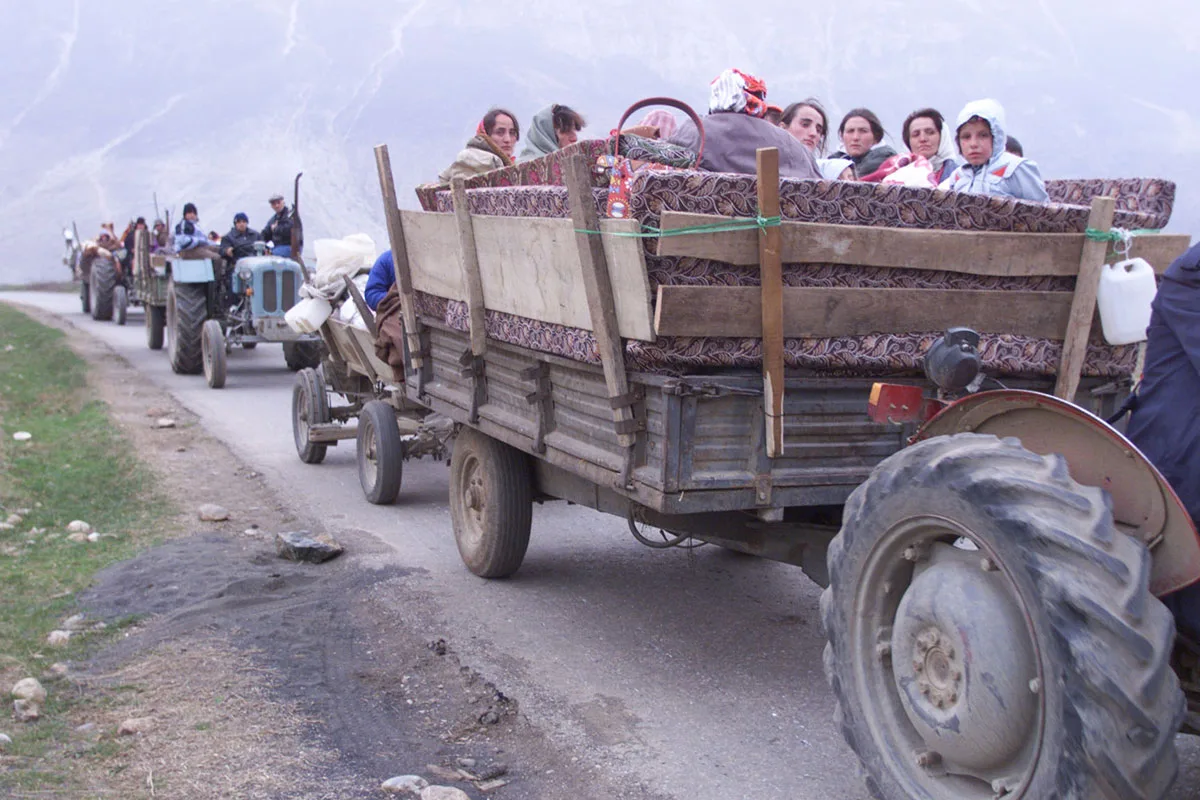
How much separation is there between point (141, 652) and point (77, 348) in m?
13.9

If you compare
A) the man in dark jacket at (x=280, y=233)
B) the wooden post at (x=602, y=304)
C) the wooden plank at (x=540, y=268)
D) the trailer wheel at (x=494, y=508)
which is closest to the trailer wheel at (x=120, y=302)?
the man in dark jacket at (x=280, y=233)

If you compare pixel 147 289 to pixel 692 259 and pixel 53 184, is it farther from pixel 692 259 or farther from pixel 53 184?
pixel 53 184

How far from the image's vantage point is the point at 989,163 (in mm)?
5320

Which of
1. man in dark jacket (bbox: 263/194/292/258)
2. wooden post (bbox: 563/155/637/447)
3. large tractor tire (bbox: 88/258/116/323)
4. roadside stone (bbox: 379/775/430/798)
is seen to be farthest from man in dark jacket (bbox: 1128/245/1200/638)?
large tractor tire (bbox: 88/258/116/323)

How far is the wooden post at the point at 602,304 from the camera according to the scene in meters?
4.15

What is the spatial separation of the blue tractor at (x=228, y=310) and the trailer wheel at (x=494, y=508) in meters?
8.13

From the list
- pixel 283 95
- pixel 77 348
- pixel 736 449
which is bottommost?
pixel 77 348

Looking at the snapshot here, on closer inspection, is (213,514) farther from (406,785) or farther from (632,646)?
(406,785)

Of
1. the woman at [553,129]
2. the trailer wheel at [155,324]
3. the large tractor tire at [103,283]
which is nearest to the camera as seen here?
the woman at [553,129]

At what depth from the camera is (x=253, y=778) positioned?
3.73 metres

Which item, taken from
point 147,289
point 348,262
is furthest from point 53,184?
point 348,262

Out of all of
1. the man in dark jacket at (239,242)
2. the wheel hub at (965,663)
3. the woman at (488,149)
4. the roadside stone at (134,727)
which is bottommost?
the roadside stone at (134,727)

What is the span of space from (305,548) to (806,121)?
147 inches

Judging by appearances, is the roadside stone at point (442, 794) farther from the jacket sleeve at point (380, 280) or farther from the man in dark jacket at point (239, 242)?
the man in dark jacket at point (239, 242)
